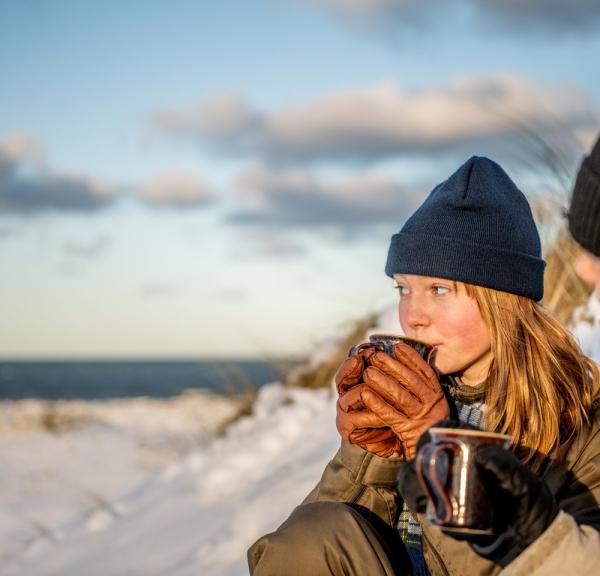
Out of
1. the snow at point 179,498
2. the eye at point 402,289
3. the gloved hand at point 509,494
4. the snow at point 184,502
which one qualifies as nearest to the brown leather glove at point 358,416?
the eye at point 402,289

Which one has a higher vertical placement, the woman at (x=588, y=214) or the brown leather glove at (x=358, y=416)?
the woman at (x=588, y=214)

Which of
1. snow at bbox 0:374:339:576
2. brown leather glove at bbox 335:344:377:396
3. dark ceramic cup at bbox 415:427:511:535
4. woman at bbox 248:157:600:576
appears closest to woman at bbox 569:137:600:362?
dark ceramic cup at bbox 415:427:511:535

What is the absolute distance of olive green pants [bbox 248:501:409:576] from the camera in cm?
203

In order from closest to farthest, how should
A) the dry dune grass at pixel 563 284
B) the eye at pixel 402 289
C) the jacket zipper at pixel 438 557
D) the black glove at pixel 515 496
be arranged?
the black glove at pixel 515 496, the jacket zipper at pixel 438 557, the eye at pixel 402 289, the dry dune grass at pixel 563 284

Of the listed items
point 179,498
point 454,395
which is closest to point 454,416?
point 454,395

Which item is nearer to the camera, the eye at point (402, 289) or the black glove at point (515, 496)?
the black glove at point (515, 496)

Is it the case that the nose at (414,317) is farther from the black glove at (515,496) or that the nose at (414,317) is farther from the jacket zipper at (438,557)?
the black glove at (515,496)

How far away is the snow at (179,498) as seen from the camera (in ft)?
13.5

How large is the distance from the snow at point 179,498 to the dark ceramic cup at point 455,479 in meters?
2.13

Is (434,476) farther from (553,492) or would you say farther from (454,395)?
(454,395)

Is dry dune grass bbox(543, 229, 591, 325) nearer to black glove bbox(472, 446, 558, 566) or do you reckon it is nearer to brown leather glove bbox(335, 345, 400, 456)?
brown leather glove bbox(335, 345, 400, 456)

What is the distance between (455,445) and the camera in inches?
61.4

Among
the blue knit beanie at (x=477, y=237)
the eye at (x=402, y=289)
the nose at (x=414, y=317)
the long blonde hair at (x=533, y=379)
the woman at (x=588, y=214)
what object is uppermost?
the woman at (x=588, y=214)

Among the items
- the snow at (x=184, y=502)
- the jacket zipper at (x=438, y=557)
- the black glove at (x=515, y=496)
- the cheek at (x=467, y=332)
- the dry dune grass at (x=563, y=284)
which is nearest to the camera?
the black glove at (x=515, y=496)
